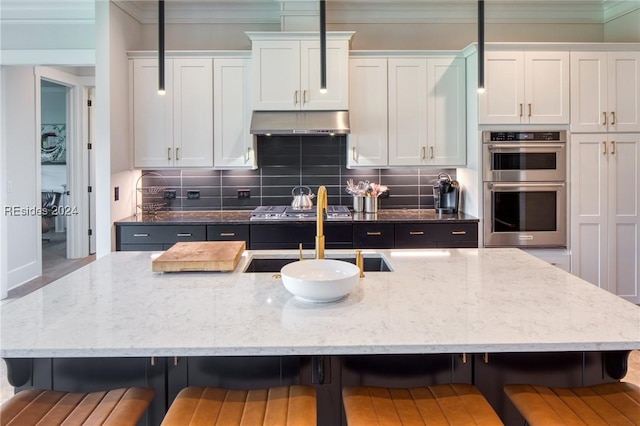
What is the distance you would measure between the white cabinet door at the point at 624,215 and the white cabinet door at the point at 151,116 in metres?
3.75

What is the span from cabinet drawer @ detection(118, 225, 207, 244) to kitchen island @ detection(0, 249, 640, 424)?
5.22 feet

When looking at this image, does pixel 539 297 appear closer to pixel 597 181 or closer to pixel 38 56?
pixel 597 181

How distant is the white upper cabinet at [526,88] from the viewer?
3.55 meters

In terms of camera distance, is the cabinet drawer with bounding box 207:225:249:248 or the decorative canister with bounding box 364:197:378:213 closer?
the cabinet drawer with bounding box 207:225:249:248

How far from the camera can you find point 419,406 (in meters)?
1.26

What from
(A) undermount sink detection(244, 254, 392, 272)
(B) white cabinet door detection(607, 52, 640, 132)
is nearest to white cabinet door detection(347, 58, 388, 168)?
(A) undermount sink detection(244, 254, 392, 272)

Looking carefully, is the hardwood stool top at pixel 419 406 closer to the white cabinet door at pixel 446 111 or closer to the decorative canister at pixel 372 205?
the decorative canister at pixel 372 205

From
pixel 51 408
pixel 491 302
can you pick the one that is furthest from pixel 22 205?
pixel 491 302

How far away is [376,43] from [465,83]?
3.11 ft

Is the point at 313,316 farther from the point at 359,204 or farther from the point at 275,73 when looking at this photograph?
the point at 275,73

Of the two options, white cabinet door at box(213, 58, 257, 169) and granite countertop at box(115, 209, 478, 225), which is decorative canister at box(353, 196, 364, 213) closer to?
granite countertop at box(115, 209, 478, 225)

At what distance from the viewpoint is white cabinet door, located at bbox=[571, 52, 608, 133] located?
3.56m

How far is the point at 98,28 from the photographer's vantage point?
343 cm

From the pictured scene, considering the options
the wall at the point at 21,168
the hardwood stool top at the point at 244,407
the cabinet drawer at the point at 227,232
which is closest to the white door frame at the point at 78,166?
the wall at the point at 21,168
